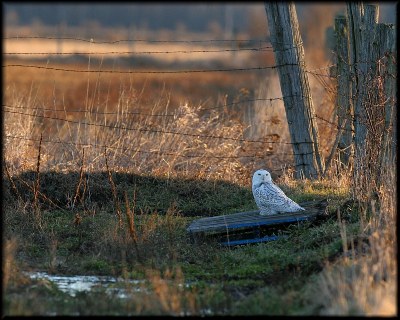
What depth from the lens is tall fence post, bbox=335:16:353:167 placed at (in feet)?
34.9

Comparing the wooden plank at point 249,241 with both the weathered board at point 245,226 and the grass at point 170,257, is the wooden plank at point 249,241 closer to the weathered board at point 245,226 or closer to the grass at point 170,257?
the weathered board at point 245,226

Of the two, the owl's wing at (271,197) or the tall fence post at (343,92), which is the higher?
the tall fence post at (343,92)

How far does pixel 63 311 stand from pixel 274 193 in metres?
3.21

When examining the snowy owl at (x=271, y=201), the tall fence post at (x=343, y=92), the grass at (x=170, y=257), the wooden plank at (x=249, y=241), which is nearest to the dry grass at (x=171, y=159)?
the grass at (x=170, y=257)

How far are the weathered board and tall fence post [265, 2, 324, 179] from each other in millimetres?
2601

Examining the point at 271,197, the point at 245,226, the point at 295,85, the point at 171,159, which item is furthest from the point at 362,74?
the point at 171,159

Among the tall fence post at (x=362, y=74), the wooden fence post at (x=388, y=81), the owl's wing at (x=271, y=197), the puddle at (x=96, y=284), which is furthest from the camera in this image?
the tall fence post at (x=362, y=74)

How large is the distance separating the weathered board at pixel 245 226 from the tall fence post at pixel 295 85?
2.60 meters

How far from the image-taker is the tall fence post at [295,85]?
10641 mm

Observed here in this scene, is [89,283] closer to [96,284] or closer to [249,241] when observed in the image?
[96,284]

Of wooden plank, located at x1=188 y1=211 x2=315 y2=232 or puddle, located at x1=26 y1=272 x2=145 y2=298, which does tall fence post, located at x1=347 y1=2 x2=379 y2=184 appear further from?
puddle, located at x1=26 y1=272 x2=145 y2=298

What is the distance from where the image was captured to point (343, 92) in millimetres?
10742

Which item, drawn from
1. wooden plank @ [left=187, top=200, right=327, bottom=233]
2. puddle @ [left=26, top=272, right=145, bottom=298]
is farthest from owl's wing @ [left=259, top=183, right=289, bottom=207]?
puddle @ [left=26, top=272, right=145, bottom=298]

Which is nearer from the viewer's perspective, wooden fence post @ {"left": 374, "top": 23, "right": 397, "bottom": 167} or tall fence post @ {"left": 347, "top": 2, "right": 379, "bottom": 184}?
wooden fence post @ {"left": 374, "top": 23, "right": 397, "bottom": 167}
